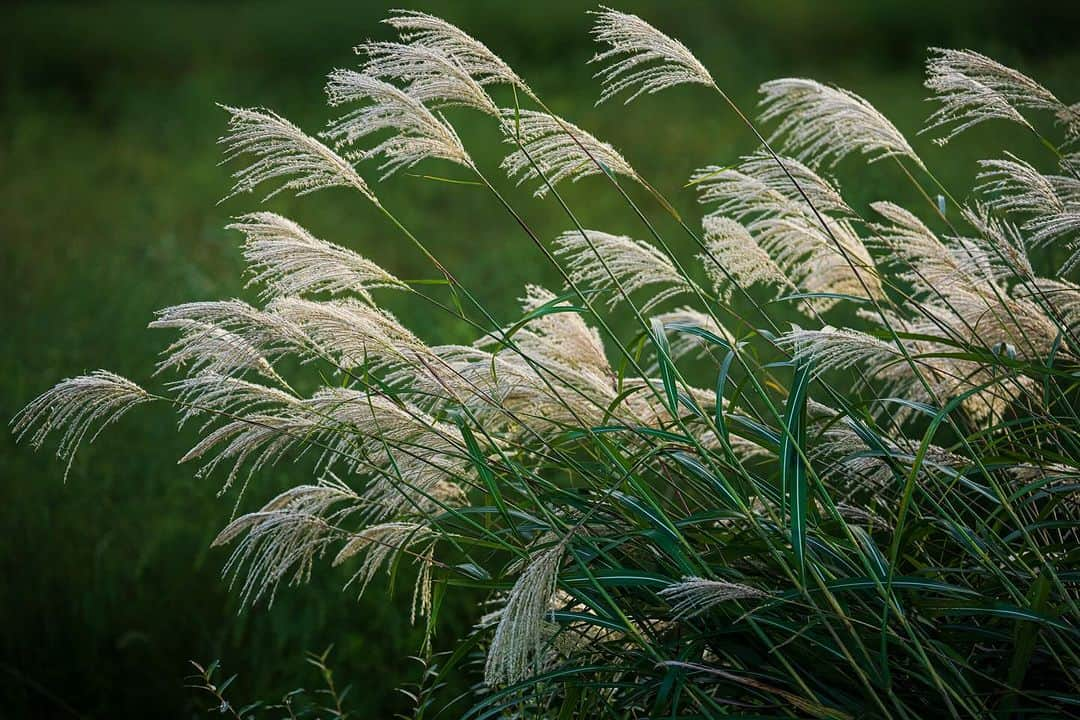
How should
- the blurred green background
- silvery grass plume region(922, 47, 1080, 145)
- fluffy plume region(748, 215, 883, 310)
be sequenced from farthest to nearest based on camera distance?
the blurred green background → fluffy plume region(748, 215, 883, 310) → silvery grass plume region(922, 47, 1080, 145)

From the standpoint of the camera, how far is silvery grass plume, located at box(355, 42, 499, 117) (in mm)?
1926

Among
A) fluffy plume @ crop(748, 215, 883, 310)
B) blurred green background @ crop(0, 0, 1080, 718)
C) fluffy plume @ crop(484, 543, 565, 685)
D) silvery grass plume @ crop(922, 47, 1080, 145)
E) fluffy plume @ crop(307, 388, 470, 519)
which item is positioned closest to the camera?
fluffy plume @ crop(484, 543, 565, 685)

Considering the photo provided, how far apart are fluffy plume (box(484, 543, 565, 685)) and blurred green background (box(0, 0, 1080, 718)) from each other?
1.91m

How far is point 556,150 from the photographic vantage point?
6.86ft

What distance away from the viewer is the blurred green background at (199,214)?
11.6 ft

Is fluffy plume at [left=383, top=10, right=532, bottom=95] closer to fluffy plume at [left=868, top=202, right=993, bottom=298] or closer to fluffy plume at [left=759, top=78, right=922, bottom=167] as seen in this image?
fluffy plume at [left=759, top=78, right=922, bottom=167]

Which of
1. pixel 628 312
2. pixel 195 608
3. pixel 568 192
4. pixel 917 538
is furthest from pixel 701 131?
pixel 917 538

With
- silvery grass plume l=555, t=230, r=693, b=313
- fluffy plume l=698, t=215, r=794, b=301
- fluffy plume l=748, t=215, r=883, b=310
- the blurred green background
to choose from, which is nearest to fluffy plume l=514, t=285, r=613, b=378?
silvery grass plume l=555, t=230, r=693, b=313

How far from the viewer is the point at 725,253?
2.35 metres

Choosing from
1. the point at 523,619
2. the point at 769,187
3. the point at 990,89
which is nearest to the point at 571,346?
the point at 769,187

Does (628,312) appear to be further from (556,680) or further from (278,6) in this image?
(278,6)

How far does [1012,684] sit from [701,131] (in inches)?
260

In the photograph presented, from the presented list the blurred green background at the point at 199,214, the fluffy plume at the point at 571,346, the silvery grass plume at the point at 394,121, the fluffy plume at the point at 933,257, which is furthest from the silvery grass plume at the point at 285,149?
the blurred green background at the point at 199,214

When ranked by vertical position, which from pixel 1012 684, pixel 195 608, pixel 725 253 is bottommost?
pixel 195 608
